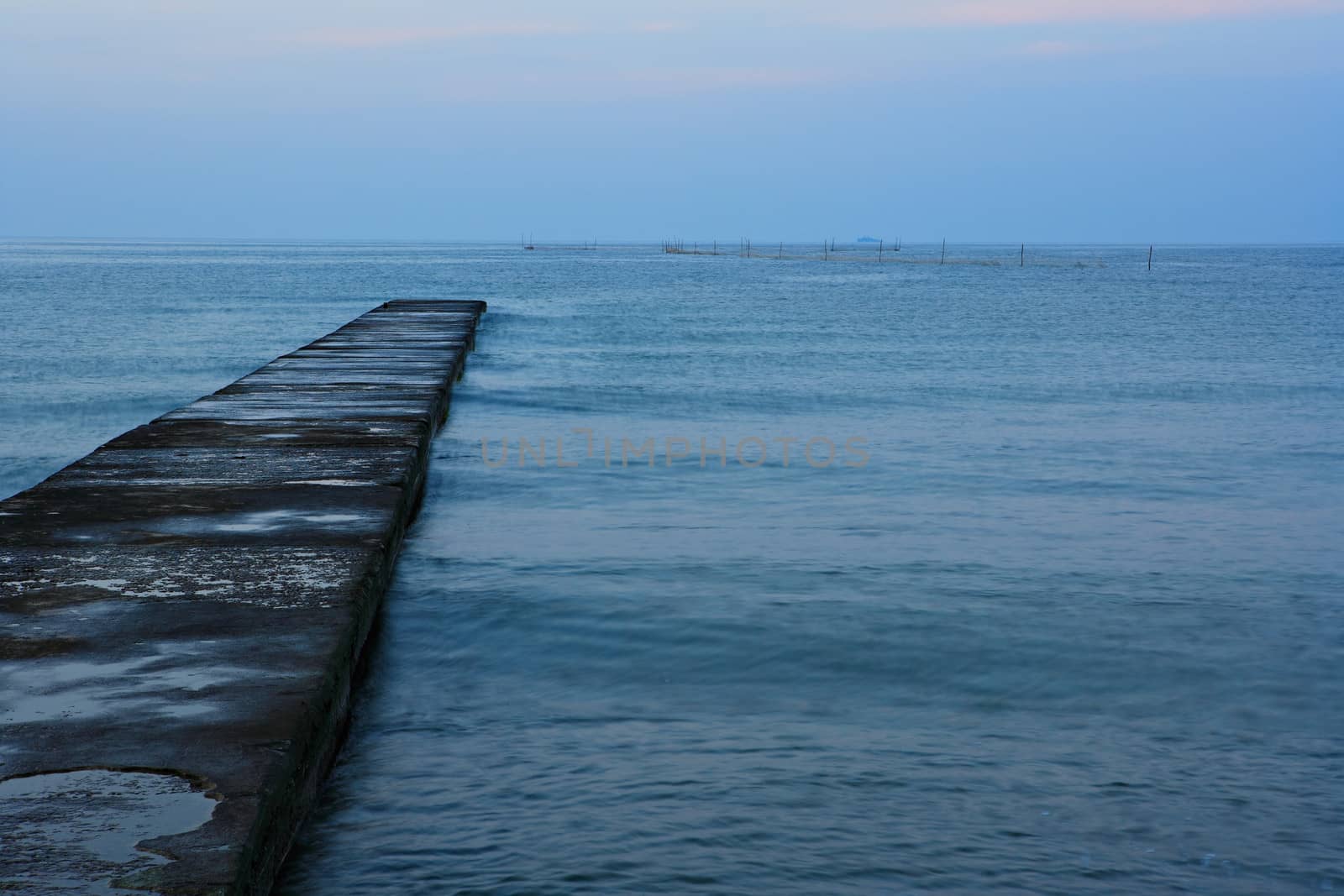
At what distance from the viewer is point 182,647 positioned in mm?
4219

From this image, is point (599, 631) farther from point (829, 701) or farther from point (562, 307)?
point (562, 307)

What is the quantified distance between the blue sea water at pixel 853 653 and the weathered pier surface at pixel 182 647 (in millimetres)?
430

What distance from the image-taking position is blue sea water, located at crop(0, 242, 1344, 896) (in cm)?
380

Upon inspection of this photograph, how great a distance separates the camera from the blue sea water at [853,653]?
12.5 feet

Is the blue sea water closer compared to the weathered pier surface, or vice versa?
the weathered pier surface

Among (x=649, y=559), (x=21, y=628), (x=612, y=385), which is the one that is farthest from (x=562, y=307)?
(x=21, y=628)

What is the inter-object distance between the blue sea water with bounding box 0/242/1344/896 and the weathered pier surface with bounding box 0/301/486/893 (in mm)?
430

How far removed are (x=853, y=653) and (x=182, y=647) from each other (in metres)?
2.79

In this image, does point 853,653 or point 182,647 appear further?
point 853,653

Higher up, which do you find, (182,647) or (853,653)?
(182,647)

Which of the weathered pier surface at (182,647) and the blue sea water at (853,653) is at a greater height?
the weathered pier surface at (182,647)

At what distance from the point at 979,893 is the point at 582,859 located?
1091mm

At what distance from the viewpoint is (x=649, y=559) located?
7438 millimetres

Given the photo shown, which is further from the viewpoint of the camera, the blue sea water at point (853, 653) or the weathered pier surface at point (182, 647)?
the blue sea water at point (853, 653)
